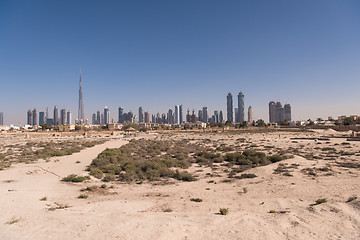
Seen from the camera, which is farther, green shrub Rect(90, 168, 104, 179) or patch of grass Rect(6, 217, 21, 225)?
green shrub Rect(90, 168, 104, 179)

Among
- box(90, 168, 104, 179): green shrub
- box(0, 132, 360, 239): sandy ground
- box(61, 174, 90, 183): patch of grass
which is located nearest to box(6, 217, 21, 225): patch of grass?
box(0, 132, 360, 239): sandy ground

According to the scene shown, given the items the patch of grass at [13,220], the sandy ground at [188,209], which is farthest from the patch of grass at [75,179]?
the patch of grass at [13,220]

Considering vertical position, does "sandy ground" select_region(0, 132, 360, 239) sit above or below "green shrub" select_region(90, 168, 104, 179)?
above

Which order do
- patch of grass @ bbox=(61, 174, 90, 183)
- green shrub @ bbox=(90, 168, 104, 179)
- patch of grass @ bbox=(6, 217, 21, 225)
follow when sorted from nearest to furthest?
patch of grass @ bbox=(6, 217, 21, 225), patch of grass @ bbox=(61, 174, 90, 183), green shrub @ bbox=(90, 168, 104, 179)

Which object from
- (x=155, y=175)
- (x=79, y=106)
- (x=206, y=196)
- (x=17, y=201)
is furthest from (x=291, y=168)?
(x=79, y=106)

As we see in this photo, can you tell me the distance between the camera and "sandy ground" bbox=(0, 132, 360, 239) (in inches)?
245

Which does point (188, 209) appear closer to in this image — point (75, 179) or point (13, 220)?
point (13, 220)

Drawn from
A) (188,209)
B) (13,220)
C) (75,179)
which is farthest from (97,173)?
(188,209)

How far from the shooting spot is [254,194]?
402 inches

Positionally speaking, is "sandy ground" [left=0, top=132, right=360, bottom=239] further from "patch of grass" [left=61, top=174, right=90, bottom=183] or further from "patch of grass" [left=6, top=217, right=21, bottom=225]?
"patch of grass" [left=61, top=174, right=90, bottom=183]

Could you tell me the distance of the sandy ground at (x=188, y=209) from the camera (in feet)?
20.4

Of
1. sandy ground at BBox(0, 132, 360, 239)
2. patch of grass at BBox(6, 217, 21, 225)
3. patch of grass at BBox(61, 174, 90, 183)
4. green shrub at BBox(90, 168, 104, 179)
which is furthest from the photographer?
green shrub at BBox(90, 168, 104, 179)

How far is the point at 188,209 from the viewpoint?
27.8ft

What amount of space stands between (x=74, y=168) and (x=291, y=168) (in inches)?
689
